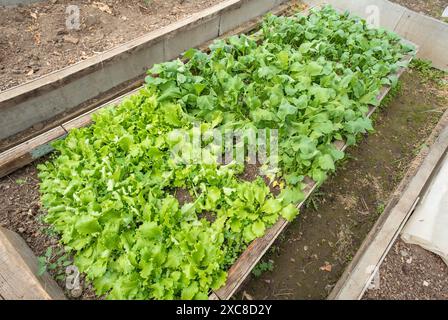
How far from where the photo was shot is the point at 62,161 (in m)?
2.83

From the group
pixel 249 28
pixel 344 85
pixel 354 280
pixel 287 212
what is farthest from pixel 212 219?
pixel 249 28

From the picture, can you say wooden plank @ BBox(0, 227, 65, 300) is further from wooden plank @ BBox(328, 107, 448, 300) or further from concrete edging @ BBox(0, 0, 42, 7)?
concrete edging @ BBox(0, 0, 42, 7)

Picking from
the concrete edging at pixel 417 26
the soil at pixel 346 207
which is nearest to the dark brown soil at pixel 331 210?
the soil at pixel 346 207

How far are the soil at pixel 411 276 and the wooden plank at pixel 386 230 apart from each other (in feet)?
0.42

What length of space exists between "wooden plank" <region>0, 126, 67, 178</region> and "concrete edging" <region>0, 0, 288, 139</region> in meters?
0.52

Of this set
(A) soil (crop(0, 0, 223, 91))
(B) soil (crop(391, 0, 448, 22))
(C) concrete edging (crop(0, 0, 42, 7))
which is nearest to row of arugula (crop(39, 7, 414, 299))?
(A) soil (crop(0, 0, 223, 91))

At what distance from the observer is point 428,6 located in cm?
608

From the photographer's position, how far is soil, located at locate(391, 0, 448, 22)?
19.4 feet

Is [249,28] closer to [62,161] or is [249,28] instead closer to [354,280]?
[62,161]

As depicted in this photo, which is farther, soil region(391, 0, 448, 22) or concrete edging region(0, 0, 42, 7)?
soil region(391, 0, 448, 22)

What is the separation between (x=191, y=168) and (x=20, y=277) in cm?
157

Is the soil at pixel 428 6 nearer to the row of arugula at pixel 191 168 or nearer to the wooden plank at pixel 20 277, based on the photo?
the row of arugula at pixel 191 168

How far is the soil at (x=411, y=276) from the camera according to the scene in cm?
261

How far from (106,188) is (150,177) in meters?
0.41
